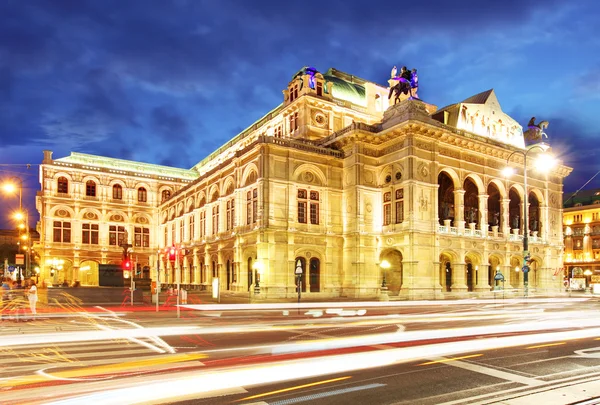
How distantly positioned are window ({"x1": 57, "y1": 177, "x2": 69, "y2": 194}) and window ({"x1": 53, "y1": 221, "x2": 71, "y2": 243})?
15.9 ft

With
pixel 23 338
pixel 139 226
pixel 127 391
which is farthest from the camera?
pixel 139 226

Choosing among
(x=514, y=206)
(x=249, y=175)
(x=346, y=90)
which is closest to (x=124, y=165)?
(x=346, y=90)

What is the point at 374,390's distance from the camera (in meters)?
9.16

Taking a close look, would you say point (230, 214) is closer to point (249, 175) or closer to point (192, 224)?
point (249, 175)

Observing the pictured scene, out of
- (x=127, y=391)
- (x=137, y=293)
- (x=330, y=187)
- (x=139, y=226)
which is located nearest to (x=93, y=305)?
(x=137, y=293)

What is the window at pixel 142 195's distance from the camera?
8138cm

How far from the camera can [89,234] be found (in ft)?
250

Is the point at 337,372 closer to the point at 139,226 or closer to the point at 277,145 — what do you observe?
the point at 277,145

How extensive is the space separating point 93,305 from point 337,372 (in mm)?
Result: 30765

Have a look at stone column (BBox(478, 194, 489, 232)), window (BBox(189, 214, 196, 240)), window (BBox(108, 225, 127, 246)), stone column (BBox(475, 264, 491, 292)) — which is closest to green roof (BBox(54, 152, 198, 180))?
window (BBox(108, 225, 127, 246))

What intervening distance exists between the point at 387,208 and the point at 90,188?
51.7 meters

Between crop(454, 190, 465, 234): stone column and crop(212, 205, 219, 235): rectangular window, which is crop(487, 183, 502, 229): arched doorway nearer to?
crop(454, 190, 465, 234): stone column

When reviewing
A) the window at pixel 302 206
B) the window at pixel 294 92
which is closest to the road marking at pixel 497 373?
the window at pixel 302 206

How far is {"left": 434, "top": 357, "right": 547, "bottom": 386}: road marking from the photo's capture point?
974 centimetres
